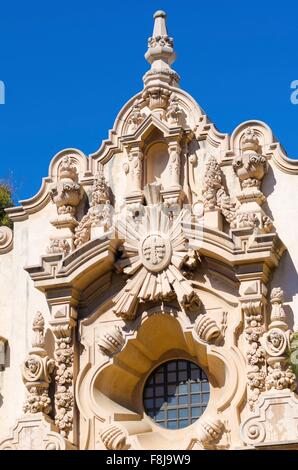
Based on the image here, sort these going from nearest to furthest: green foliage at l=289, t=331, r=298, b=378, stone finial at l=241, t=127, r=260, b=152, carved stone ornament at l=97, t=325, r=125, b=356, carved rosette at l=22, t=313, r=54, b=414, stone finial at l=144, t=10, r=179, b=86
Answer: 1. green foliage at l=289, t=331, r=298, b=378
2. carved rosette at l=22, t=313, r=54, b=414
3. carved stone ornament at l=97, t=325, r=125, b=356
4. stone finial at l=241, t=127, r=260, b=152
5. stone finial at l=144, t=10, r=179, b=86

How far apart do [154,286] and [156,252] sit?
0.62 meters

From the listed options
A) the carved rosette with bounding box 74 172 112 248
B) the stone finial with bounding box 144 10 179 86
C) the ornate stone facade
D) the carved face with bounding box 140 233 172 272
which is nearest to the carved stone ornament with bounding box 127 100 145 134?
the ornate stone facade

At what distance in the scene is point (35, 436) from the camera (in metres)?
24.5

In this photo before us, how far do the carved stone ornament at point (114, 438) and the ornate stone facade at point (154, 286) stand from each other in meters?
0.02

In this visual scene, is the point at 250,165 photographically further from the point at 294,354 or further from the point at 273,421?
the point at 273,421

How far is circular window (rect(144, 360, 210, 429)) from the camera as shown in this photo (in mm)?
25297

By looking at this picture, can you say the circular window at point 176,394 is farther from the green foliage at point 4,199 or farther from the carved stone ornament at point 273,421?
the green foliage at point 4,199

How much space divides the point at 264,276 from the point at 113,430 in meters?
3.85

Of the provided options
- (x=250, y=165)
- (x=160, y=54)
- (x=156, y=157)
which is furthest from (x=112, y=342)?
(x=160, y=54)

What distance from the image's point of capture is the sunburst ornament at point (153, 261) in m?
24.8

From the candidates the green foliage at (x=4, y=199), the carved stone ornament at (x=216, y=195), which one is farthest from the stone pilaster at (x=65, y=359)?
the green foliage at (x=4, y=199)

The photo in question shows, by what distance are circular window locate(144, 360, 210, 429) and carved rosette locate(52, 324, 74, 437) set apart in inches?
63.1

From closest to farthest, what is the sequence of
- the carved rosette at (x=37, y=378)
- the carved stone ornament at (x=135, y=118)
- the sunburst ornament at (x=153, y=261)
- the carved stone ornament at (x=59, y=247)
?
the sunburst ornament at (x=153, y=261) → the carved rosette at (x=37, y=378) → the carved stone ornament at (x=59, y=247) → the carved stone ornament at (x=135, y=118)

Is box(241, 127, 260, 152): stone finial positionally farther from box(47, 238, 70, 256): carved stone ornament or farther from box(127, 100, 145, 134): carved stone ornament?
box(47, 238, 70, 256): carved stone ornament
